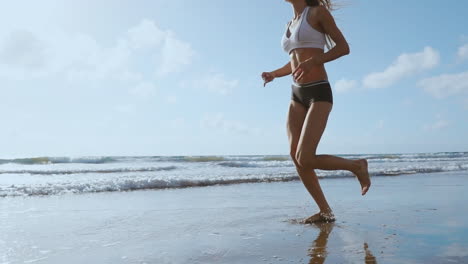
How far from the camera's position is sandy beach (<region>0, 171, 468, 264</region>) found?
9.00 ft

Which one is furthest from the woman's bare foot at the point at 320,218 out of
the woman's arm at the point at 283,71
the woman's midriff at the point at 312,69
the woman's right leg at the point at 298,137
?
the woman's arm at the point at 283,71

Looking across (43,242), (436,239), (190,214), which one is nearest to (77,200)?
(190,214)

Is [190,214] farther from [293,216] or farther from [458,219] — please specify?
[458,219]

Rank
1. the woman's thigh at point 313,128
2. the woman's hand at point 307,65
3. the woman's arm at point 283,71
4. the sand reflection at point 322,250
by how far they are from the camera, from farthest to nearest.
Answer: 1. the woman's arm at point 283,71
2. the woman's thigh at point 313,128
3. the woman's hand at point 307,65
4. the sand reflection at point 322,250

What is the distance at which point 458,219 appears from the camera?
157 inches

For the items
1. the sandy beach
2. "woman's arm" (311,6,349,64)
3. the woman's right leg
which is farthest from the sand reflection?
"woman's arm" (311,6,349,64)

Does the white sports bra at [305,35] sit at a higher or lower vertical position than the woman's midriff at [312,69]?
higher

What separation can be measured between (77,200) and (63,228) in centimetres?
244

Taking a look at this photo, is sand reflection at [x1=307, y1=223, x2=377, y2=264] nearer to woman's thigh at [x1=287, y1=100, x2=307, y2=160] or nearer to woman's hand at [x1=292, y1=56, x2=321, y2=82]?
woman's thigh at [x1=287, y1=100, x2=307, y2=160]

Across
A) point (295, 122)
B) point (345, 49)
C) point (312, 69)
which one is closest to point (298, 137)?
point (295, 122)

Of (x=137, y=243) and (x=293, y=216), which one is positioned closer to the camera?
(x=137, y=243)

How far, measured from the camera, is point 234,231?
11.8ft

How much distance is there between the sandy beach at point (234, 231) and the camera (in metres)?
2.74

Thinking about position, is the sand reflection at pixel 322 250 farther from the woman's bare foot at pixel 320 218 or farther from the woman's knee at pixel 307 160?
the woman's knee at pixel 307 160
